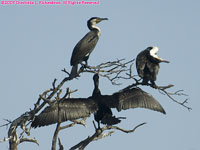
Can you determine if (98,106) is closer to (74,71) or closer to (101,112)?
(101,112)

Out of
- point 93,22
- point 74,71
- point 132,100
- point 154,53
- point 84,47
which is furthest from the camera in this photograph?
point 93,22

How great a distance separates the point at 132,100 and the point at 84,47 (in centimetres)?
176

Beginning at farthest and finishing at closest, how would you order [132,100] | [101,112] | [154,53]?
[154,53], [132,100], [101,112]

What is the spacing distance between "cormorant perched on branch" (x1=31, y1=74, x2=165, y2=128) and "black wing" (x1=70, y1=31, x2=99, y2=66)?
2.63 feet

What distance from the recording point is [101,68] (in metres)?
8.94

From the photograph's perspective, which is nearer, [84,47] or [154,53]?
[154,53]

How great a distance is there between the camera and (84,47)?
1068 centimetres

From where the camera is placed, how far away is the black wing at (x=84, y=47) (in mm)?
10430

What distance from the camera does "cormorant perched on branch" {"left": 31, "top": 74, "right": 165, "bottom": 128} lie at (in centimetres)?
899

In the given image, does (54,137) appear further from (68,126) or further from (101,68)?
(101,68)

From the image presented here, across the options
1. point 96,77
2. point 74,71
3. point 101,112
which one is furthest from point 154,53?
point 101,112

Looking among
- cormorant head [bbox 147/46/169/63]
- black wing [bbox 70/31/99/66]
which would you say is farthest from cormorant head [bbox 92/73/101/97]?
cormorant head [bbox 147/46/169/63]

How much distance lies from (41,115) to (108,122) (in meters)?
1.18

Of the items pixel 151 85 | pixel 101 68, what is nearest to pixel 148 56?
pixel 151 85
